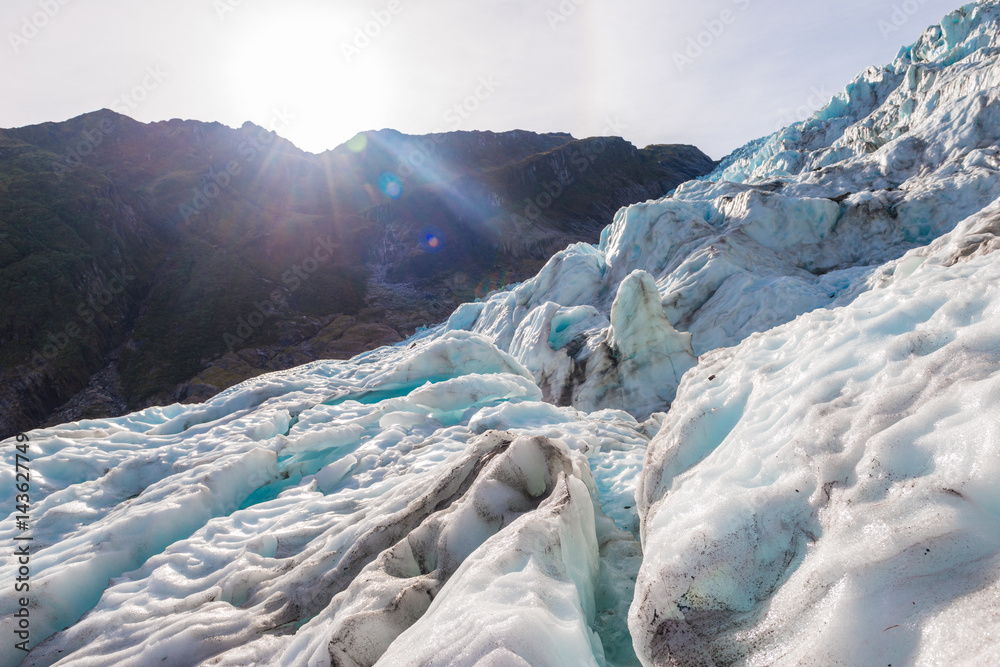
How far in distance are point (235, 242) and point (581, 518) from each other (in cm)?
6869

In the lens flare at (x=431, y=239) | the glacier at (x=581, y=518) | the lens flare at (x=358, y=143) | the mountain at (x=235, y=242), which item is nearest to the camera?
the glacier at (x=581, y=518)

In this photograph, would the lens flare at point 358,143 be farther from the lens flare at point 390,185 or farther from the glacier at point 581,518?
the glacier at point 581,518

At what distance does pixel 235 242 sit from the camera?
61.5 metres

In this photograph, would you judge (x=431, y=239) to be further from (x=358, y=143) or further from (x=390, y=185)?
(x=358, y=143)

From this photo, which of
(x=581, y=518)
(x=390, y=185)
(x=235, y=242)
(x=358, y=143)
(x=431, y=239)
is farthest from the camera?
(x=358, y=143)

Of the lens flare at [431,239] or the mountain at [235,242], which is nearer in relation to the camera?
the mountain at [235,242]

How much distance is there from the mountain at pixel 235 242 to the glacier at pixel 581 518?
32202 mm

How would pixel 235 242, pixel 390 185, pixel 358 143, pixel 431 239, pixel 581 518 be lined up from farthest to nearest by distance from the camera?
pixel 358 143, pixel 390 185, pixel 431 239, pixel 235 242, pixel 581 518

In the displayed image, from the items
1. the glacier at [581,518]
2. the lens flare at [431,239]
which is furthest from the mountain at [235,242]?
the glacier at [581,518]

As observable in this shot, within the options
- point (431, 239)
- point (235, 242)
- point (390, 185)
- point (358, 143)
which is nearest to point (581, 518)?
point (431, 239)

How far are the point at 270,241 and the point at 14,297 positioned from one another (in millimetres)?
26605

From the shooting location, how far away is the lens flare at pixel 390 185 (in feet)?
261

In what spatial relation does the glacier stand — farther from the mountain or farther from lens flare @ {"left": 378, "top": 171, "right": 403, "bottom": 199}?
lens flare @ {"left": 378, "top": 171, "right": 403, "bottom": 199}

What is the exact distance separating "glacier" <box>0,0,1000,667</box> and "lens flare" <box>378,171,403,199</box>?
238 feet
